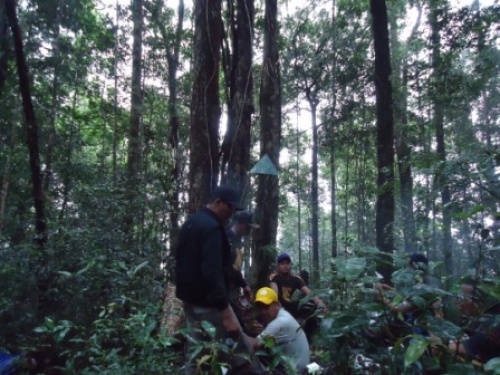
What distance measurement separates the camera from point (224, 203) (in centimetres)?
339

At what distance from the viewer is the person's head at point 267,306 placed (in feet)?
13.2

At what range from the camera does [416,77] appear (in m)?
9.29

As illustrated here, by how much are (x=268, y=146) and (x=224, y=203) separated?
3.15 m

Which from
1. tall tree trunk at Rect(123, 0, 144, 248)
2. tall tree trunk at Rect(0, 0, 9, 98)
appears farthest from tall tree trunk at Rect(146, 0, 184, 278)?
tall tree trunk at Rect(0, 0, 9, 98)

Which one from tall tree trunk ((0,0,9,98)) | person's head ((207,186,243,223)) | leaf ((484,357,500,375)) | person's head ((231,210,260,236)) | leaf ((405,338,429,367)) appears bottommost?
leaf ((484,357,500,375))

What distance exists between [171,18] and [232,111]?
9503 millimetres

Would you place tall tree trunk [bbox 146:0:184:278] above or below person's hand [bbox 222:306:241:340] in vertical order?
above

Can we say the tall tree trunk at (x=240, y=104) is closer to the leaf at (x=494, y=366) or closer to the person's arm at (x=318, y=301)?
the person's arm at (x=318, y=301)

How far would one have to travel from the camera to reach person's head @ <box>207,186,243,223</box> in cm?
338

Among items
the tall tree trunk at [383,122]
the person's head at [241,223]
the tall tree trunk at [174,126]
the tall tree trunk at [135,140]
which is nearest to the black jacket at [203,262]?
the person's head at [241,223]

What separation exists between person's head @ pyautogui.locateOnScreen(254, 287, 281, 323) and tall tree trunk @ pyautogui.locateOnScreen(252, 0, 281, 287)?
190 cm

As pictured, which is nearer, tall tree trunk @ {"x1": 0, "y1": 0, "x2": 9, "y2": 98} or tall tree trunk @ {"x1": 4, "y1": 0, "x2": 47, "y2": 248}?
tall tree trunk @ {"x1": 4, "y1": 0, "x2": 47, "y2": 248}

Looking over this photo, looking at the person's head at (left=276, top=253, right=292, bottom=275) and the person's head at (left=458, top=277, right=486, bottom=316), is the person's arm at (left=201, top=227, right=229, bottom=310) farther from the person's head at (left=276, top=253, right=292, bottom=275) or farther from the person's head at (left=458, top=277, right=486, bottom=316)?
the person's head at (left=276, top=253, right=292, bottom=275)

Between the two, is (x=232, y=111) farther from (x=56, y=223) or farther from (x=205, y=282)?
(x=205, y=282)
